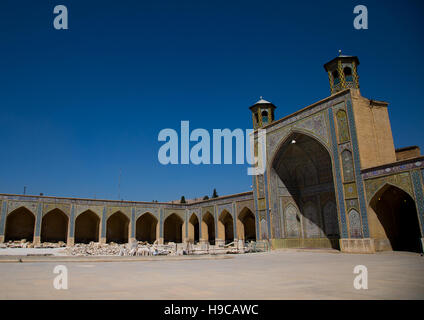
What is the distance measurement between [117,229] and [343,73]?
75.1ft

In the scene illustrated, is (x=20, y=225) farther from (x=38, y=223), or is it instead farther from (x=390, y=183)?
(x=390, y=183)

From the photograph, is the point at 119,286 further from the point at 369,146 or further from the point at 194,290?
the point at 369,146

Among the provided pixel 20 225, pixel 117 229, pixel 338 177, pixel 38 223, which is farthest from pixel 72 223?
pixel 338 177

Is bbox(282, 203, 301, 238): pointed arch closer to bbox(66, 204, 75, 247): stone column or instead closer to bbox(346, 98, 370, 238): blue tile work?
bbox(346, 98, 370, 238): blue tile work

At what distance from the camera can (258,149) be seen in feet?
66.4

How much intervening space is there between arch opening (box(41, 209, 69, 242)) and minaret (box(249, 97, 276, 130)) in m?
16.8

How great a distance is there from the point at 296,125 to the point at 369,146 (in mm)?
4395

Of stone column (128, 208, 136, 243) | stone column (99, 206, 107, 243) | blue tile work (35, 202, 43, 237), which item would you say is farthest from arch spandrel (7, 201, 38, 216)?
stone column (128, 208, 136, 243)

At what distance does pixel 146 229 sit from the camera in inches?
1205

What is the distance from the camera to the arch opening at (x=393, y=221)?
13.4 metres

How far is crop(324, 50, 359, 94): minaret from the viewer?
51.3 ft

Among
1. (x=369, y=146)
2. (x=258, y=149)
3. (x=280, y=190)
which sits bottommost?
(x=280, y=190)
